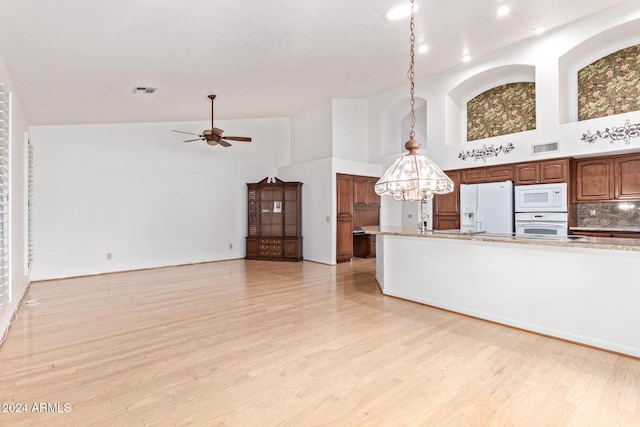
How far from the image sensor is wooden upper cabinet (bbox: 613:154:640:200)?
15.4 feet

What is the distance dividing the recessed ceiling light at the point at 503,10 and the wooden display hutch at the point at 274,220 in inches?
191

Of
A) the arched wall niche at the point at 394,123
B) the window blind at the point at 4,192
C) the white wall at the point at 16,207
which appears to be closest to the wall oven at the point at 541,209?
the arched wall niche at the point at 394,123

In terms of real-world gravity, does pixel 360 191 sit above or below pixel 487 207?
above

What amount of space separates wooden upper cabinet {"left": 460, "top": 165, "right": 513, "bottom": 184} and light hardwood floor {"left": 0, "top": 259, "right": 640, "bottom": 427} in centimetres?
325

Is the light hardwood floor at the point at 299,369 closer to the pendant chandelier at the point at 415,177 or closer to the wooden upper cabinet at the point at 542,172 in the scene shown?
the pendant chandelier at the point at 415,177

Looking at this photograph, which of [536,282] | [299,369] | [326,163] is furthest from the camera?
[326,163]

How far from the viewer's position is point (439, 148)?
6.63m

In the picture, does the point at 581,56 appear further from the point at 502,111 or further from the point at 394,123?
the point at 394,123

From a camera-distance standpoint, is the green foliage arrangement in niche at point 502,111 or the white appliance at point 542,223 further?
the green foliage arrangement in niche at point 502,111

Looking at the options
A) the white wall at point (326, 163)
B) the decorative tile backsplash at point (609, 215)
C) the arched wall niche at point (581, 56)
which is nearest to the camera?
the arched wall niche at point (581, 56)

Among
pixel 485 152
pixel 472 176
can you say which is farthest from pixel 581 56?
pixel 472 176

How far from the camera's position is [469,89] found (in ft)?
21.3

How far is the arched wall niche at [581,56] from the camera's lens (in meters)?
4.68

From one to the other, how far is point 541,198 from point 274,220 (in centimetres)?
533
